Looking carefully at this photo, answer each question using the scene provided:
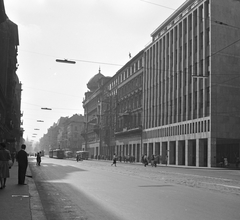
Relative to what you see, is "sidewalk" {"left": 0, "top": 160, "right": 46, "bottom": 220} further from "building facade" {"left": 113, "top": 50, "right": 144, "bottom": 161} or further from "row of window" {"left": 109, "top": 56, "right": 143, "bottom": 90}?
"row of window" {"left": 109, "top": 56, "right": 143, "bottom": 90}

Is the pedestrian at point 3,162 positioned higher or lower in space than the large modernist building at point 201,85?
lower

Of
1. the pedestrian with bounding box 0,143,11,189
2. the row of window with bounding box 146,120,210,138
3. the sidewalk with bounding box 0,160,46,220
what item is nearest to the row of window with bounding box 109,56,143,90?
the row of window with bounding box 146,120,210,138

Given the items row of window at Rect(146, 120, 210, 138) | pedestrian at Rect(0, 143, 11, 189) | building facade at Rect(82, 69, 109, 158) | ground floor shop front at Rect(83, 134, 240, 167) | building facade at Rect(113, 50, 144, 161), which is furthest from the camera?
building facade at Rect(82, 69, 109, 158)

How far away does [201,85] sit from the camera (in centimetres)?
4925

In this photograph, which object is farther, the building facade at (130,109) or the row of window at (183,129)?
the building facade at (130,109)

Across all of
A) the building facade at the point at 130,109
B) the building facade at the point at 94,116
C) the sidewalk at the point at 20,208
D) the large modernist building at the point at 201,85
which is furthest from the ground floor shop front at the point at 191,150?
the sidewalk at the point at 20,208

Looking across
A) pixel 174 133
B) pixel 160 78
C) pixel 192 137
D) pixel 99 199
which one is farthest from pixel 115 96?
pixel 99 199

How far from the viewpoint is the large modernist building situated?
1863 inches

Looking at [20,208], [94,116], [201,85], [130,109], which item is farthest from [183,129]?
[94,116]

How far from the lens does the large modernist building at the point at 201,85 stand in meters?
47.3

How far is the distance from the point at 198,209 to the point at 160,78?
181 feet

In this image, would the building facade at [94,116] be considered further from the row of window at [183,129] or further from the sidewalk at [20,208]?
the sidewalk at [20,208]

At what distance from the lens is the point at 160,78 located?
2504 inches

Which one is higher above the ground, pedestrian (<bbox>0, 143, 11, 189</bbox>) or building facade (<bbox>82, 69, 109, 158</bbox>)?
building facade (<bbox>82, 69, 109, 158</bbox>)
